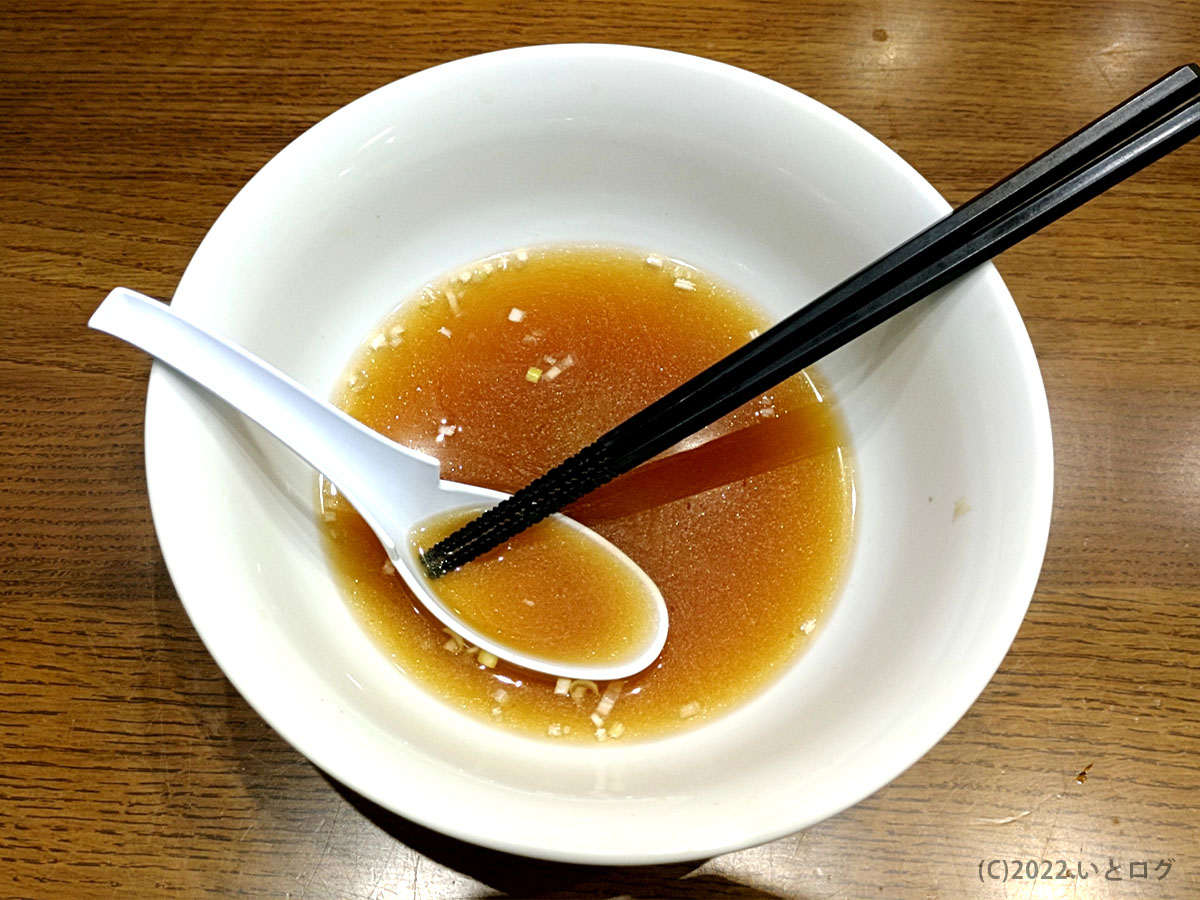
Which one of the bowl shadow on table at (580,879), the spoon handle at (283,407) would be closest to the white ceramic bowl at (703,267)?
the spoon handle at (283,407)

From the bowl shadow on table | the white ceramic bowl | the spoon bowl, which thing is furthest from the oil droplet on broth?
the bowl shadow on table

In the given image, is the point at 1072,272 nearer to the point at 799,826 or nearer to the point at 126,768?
the point at 799,826

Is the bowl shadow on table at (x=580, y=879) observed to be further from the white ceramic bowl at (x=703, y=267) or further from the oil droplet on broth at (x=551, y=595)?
the oil droplet on broth at (x=551, y=595)


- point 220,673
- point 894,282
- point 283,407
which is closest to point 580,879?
point 220,673

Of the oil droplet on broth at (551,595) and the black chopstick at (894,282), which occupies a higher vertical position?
the black chopstick at (894,282)

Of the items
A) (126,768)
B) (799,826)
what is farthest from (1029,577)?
(126,768)

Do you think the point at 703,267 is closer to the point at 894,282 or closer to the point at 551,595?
the point at 894,282
